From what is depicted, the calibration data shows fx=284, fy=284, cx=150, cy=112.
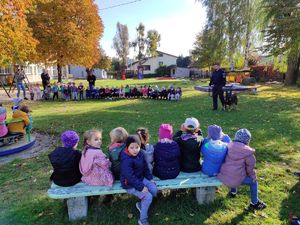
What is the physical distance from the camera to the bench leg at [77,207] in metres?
3.91

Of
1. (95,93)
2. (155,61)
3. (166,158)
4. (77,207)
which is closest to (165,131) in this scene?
(166,158)

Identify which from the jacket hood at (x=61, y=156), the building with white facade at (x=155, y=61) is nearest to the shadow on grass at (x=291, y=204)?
the jacket hood at (x=61, y=156)

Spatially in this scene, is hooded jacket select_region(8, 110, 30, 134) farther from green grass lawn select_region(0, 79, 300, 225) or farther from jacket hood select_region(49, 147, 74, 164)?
jacket hood select_region(49, 147, 74, 164)

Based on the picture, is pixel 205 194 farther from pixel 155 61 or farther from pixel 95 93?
pixel 155 61

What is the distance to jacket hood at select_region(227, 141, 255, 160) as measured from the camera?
4.01m

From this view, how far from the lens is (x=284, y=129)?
29.3 ft

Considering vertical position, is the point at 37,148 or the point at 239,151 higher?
the point at 239,151

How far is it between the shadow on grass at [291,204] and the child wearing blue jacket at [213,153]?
109 cm

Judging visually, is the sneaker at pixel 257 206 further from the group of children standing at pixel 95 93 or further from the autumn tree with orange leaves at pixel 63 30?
the autumn tree with orange leaves at pixel 63 30

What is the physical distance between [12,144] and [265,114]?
933 cm

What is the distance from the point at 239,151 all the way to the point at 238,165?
204 mm

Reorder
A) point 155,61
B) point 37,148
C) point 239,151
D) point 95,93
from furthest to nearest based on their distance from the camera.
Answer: point 155,61 → point 95,93 → point 37,148 → point 239,151

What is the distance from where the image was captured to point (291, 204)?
4.33 metres

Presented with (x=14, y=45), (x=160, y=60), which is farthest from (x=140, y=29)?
(x=14, y=45)
